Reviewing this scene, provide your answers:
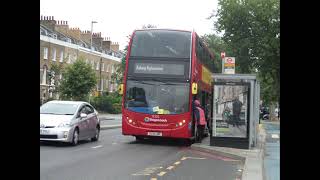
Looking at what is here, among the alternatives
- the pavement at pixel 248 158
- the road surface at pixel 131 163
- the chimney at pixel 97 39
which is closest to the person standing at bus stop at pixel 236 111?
the pavement at pixel 248 158

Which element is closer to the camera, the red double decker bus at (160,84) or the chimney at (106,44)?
the red double decker bus at (160,84)

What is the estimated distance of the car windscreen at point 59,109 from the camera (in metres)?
16.7

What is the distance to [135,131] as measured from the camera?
1784 cm

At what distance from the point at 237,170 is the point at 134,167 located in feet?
7.68

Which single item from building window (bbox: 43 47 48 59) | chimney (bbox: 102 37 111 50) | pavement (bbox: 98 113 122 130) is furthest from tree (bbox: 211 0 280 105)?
chimney (bbox: 102 37 111 50)

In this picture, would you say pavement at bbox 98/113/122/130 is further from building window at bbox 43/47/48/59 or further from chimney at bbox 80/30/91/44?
chimney at bbox 80/30/91/44

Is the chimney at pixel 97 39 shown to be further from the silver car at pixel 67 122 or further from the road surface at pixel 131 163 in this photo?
the road surface at pixel 131 163

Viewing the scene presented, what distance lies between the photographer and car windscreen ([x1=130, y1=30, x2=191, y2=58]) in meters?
17.4

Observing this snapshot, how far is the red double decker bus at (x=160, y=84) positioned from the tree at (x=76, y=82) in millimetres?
34123

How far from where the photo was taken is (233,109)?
16625mm

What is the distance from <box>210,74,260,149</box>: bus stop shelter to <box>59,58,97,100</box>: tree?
35.7 m
